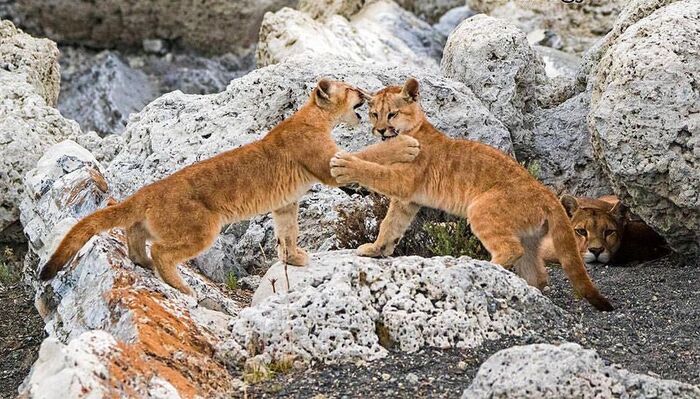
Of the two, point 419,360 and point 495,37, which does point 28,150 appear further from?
point 419,360

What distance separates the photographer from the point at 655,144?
32.7 feet

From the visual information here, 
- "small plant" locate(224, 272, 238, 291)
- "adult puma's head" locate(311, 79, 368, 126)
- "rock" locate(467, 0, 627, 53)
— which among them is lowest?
"rock" locate(467, 0, 627, 53)

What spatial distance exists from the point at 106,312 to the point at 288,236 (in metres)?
1.82

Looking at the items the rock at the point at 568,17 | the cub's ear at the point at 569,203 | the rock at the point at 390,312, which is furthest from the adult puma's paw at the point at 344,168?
the rock at the point at 568,17

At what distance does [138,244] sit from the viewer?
30.6 ft

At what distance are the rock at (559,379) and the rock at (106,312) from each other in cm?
176

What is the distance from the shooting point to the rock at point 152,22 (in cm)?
1911

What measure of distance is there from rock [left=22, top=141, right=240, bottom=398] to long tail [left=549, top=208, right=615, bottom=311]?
7.92ft

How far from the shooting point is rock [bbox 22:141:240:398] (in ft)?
23.0

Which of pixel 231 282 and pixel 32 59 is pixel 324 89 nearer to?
pixel 231 282

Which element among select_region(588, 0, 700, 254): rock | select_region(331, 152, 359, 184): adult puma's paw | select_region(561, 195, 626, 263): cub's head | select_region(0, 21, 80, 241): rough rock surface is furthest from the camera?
select_region(0, 21, 80, 241): rough rock surface

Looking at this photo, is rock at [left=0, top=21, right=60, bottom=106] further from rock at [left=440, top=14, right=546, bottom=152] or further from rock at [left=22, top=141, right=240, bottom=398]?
rock at [left=440, top=14, right=546, bottom=152]

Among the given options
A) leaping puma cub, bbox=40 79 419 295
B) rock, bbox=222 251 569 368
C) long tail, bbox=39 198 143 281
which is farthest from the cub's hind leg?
rock, bbox=222 251 569 368

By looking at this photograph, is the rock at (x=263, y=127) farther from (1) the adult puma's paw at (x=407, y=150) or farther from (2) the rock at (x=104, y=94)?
(2) the rock at (x=104, y=94)
